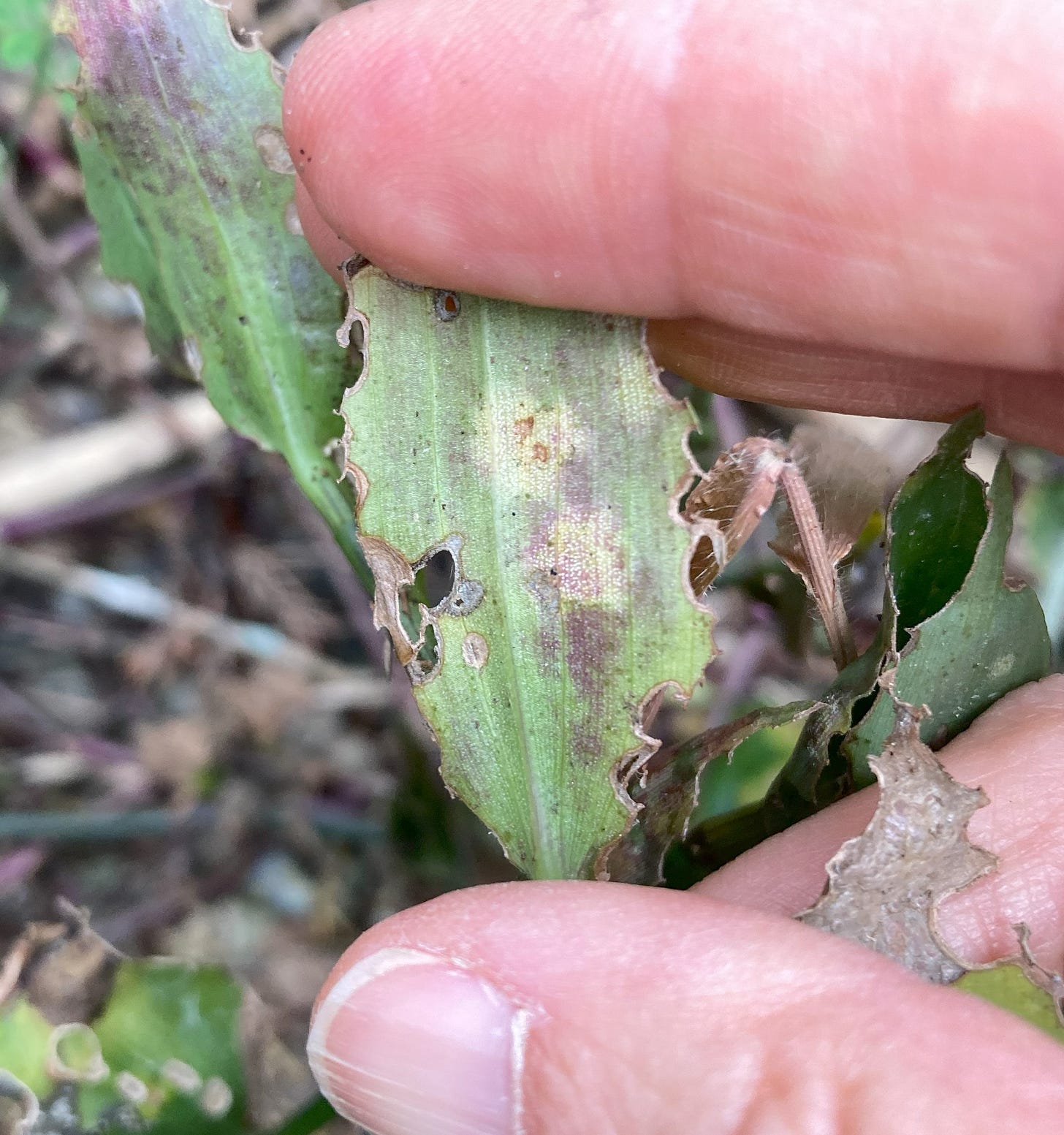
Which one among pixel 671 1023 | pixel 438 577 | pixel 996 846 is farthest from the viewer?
pixel 438 577

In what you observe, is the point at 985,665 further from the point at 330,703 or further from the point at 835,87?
the point at 330,703

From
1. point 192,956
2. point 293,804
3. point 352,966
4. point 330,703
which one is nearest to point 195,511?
point 330,703

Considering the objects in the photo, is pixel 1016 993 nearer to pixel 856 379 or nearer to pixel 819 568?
pixel 819 568

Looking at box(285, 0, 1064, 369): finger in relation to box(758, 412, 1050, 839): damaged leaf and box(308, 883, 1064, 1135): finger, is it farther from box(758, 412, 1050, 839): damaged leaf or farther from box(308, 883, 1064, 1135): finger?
box(308, 883, 1064, 1135): finger

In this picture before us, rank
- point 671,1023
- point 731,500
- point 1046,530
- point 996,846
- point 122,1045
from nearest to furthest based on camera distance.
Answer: point 671,1023 < point 731,500 < point 996,846 < point 122,1045 < point 1046,530

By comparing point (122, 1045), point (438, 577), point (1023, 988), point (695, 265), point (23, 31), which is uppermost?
point (23, 31)

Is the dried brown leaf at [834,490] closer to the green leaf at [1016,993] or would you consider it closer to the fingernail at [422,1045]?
the green leaf at [1016,993]

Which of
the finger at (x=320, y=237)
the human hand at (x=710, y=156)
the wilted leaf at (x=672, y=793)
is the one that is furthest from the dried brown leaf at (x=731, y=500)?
the finger at (x=320, y=237)

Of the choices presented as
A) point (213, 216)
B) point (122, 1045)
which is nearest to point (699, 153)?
point (213, 216)
